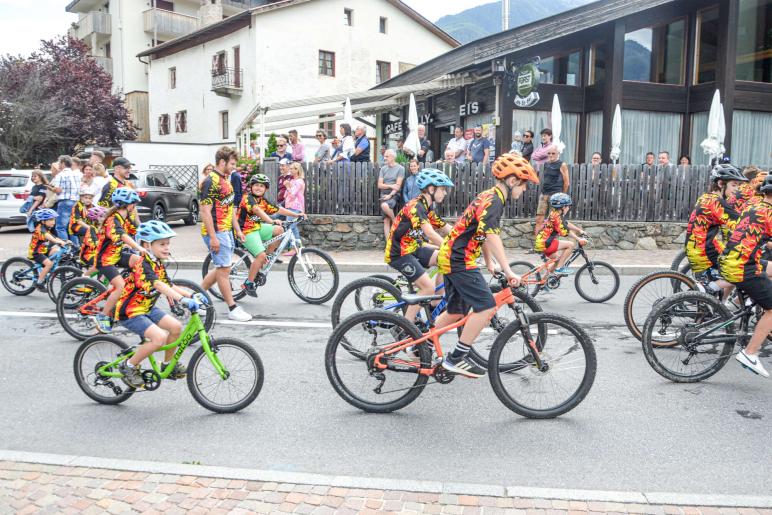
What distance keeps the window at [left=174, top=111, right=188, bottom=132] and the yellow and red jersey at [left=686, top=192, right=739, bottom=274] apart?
35000 millimetres

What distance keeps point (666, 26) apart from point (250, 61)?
1914cm

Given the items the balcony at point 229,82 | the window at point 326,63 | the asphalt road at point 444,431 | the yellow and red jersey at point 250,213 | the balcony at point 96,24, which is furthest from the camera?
the balcony at point 96,24

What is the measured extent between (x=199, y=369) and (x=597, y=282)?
5.95 meters

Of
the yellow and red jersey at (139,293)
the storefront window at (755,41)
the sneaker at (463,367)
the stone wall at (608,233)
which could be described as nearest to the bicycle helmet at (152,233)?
the yellow and red jersey at (139,293)

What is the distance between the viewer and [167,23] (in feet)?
135

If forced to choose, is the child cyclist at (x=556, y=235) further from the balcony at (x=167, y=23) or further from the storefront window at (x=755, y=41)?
the balcony at (x=167, y=23)

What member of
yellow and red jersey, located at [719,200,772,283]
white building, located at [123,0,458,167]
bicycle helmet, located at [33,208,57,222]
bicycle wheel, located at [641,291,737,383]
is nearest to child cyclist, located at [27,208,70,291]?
bicycle helmet, located at [33,208,57,222]

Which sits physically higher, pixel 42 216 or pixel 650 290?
pixel 42 216

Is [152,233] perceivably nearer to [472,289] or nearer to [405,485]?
[472,289]

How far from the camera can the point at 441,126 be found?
22.5 m

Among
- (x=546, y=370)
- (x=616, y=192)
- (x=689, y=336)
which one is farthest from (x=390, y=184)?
(x=546, y=370)

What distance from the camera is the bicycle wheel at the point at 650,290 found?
21.4 ft

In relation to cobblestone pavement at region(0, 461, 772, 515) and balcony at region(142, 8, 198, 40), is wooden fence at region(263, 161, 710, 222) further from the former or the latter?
balcony at region(142, 8, 198, 40)

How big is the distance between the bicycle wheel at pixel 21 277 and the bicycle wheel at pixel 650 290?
7979mm
